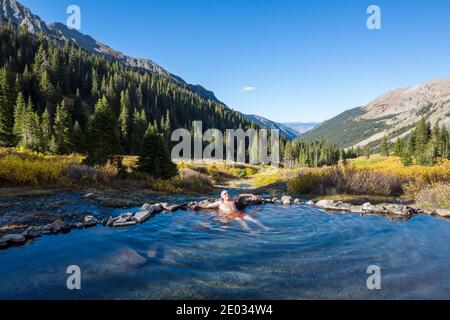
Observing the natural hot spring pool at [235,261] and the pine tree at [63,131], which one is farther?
the pine tree at [63,131]

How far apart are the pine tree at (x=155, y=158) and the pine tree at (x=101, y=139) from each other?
2.22 m

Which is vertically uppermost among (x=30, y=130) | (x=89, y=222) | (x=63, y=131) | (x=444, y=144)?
(x=444, y=144)

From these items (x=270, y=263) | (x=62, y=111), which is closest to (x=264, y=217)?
(x=270, y=263)

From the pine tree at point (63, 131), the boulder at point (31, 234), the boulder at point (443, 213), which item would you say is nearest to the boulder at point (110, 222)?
the boulder at point (31, 234)

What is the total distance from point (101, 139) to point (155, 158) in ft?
13.0

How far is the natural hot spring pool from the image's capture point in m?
5.21

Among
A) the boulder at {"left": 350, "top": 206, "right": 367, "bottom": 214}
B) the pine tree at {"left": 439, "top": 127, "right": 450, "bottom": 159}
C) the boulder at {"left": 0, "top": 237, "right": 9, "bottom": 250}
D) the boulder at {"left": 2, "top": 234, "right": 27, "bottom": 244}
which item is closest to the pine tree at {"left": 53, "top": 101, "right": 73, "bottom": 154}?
the boulder at {"left": 2, "top": 234, "right": 27, "bottom": 244}

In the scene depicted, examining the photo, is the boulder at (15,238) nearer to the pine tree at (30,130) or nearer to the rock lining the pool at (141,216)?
the rock lining the pool at (141,216)

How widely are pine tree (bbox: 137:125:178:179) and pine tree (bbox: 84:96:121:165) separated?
7.27 ft

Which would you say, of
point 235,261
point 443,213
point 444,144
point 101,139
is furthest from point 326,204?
point 444,144

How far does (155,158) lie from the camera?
2253 centimetres

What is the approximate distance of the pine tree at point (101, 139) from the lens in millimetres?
20453

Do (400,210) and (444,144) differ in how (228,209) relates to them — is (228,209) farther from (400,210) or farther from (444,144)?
(444,144)

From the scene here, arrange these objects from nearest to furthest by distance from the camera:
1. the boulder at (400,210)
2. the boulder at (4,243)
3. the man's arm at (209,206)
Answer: the boulder at (4,243), the boulder at (400,210), the man's arm at (209,206)
